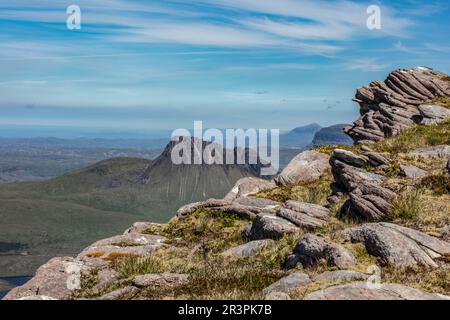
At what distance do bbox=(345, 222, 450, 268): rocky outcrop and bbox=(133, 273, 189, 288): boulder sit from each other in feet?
20.6

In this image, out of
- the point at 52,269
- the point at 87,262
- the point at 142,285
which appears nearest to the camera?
the point at 142,285

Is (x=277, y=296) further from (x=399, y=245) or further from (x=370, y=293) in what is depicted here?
(x=399, y=245)

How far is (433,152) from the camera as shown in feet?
110

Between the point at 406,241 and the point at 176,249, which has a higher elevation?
the point at 406,241

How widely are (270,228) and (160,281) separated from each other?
8.86 m

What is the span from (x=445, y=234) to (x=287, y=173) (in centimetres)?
1834

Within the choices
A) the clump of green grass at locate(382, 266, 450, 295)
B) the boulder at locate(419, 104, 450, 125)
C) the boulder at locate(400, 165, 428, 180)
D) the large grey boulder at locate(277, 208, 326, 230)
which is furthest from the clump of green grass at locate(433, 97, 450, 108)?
the clump of green grass at locate(382, 266, 450, 295)

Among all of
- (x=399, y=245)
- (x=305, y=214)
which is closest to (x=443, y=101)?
(x=305, y=214)

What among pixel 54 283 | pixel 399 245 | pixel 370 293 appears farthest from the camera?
pixel 54 283

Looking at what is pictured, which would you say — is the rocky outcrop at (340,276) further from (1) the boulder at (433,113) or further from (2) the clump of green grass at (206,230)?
(1) the boulder at (433,113)

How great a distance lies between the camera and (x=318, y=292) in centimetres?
1240

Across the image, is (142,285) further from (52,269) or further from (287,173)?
(287,173)
